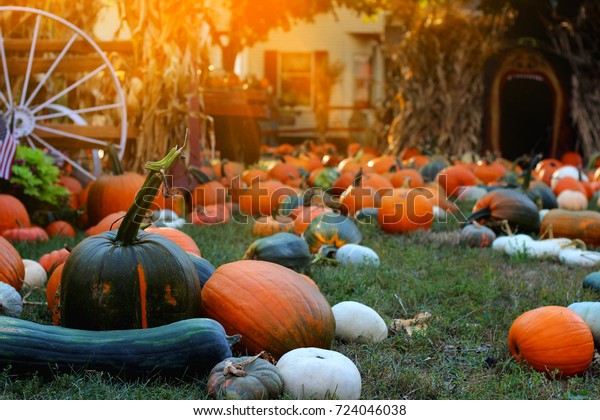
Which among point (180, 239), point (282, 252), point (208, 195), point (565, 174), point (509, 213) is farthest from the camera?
point (565, 174)

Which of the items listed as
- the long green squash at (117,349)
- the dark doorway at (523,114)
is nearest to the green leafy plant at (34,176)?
the long green squash at (117,349)

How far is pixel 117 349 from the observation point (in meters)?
2.67

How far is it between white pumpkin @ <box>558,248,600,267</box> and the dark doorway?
8159 millimetres

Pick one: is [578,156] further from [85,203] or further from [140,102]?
[85,203]

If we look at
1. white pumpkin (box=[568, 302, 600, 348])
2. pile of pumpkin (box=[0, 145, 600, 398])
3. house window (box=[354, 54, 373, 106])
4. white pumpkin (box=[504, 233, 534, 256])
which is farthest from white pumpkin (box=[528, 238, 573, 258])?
house window (box=[354, 54, 373, 106])

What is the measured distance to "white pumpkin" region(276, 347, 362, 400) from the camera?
2.55 m

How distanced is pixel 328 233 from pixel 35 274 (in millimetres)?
1893

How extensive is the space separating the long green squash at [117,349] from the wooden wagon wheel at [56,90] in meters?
4.16

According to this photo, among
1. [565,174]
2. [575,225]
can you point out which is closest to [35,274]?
[575,225]

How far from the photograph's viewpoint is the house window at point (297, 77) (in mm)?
27438

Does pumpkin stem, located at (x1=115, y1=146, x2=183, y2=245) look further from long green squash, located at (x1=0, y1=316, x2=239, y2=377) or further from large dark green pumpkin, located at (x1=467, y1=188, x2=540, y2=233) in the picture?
large dark green pumpkin, located at (x1=467, y1=188, x2=540, y2=233)

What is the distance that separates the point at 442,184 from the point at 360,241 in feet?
11.2

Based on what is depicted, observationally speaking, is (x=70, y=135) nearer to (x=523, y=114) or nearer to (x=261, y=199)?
(x=261, y=199)

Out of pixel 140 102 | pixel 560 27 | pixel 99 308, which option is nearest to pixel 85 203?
pixel 140 102
